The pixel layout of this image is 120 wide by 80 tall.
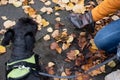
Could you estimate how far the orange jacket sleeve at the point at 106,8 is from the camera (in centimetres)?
330

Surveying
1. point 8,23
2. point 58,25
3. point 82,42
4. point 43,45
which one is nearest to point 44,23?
point 58,25

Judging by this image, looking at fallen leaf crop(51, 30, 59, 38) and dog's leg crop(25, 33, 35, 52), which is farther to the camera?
fallen leaf crop(51, 30, 59, 38)

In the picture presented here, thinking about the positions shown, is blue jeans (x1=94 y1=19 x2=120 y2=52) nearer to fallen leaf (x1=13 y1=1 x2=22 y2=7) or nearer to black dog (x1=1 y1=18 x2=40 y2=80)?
black dog (x1=1 y1=18 x2=40 y2=80)

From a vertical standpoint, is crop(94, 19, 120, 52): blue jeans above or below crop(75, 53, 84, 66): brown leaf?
above

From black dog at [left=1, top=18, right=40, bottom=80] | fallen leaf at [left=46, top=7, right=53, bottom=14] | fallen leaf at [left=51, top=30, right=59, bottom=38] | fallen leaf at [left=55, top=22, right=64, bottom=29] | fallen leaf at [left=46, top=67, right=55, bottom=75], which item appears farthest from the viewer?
fallen leaf at [left=46, top=7, right=53, bottom=14]

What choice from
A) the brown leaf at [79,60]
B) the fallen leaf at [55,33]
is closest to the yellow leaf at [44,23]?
the fallen leaf at [55,33]

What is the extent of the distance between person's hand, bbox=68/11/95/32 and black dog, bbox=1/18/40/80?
965mm

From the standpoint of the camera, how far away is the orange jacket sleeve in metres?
3.30

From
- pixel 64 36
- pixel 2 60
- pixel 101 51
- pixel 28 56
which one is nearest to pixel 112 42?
pixel 101 51

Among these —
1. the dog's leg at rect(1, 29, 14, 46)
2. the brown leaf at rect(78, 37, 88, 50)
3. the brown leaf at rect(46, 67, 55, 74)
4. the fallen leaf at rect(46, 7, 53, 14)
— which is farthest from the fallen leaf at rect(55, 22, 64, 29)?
the dog's leg at rect(1, 29, 14, 46)

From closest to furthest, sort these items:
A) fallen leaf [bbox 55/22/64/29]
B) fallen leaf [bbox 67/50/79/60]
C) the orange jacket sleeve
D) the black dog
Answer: the black dog
the orange jacket sleeve
fallen leaf [bbox 67/50/79/60]
fallen leaf [bbox 55/22/64/29]

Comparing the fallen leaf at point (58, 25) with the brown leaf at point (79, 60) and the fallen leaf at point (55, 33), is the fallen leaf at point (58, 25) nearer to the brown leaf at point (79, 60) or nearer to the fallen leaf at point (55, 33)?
the fallen leaf at point (55, 33)

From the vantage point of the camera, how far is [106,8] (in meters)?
3.42

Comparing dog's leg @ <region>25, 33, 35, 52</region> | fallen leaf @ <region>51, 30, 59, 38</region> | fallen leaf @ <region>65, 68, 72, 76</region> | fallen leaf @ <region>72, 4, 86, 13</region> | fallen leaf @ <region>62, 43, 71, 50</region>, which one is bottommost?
fallen leaf @ <region>65, 68, 72, 76</region>
